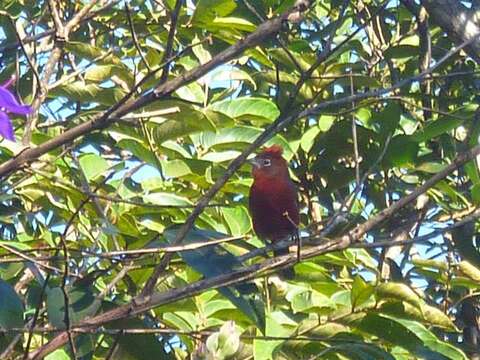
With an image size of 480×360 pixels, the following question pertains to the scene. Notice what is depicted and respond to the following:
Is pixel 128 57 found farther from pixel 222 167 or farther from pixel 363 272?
pixel 363 272

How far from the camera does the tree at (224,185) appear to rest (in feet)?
5.67

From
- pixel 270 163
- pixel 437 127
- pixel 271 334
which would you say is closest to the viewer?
pixel 271 334

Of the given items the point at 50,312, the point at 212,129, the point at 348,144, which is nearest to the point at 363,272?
the point at 348,144

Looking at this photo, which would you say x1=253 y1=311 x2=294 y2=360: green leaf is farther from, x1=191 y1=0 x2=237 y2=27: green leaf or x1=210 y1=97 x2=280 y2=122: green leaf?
x1=191 y1=0 x2=237 y2=27: green leaf

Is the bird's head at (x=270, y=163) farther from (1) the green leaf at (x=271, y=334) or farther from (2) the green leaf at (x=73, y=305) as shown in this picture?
(2) the green leaf at (x=73, y=305)

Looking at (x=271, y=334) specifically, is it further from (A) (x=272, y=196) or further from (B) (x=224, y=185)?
(A) (x=272, y=196)

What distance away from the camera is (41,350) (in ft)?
5.49

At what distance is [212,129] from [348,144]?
2.54 ft

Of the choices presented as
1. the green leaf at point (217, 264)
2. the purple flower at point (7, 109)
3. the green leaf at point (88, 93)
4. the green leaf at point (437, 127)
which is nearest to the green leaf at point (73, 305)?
the green leaf at point (217, 264)

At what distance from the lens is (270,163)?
3707 millimetres

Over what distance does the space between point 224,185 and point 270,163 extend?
128 centimetres

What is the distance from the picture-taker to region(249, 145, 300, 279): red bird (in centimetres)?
356

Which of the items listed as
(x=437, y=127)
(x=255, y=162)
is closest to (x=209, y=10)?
(x=437, y=127)

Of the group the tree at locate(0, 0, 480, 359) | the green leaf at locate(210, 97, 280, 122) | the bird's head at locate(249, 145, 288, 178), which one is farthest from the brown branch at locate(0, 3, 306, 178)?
the bird's head at locate(249, 145, 288, 178)
